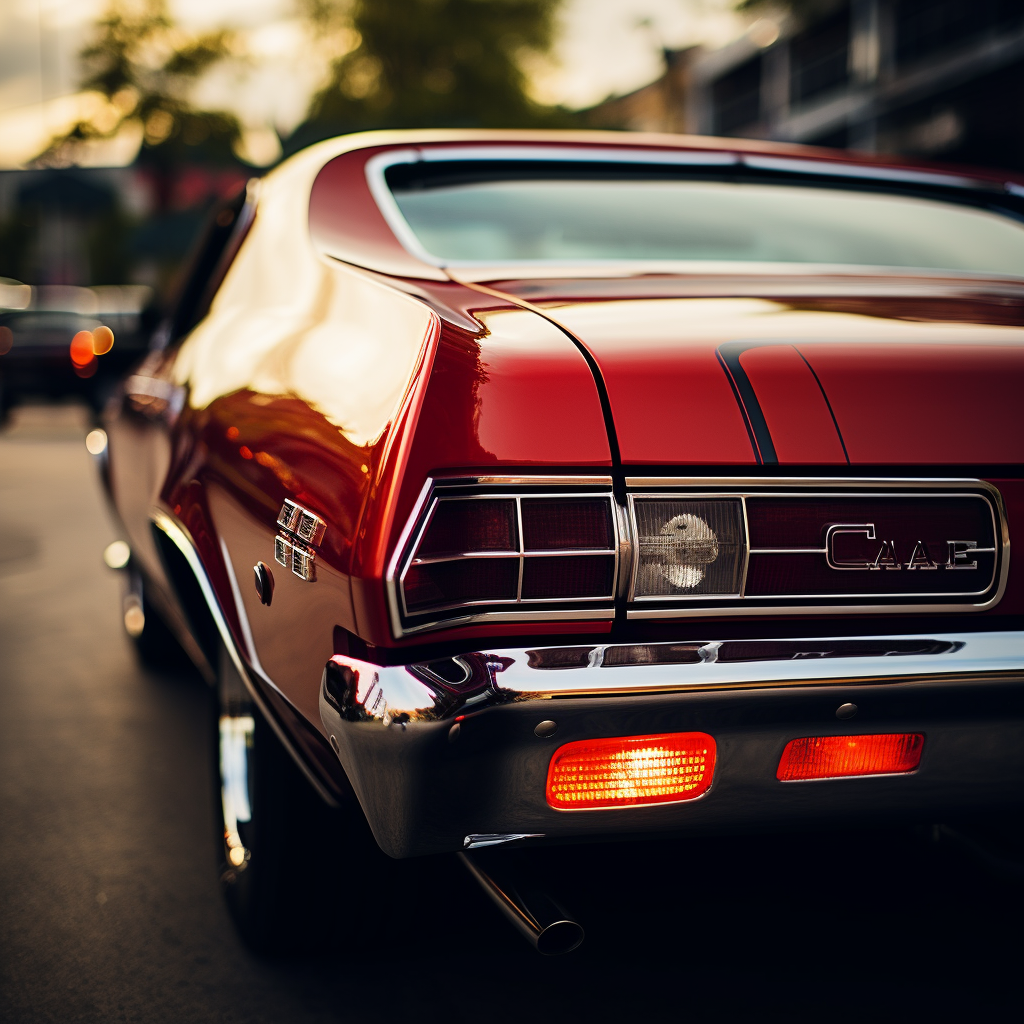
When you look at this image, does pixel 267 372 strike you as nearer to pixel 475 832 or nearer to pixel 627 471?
pixel 627 471

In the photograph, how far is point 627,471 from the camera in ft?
5.29

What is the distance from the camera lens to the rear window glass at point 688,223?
254cm

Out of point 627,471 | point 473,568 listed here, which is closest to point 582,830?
point 473,568

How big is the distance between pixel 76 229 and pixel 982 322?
84821 mm

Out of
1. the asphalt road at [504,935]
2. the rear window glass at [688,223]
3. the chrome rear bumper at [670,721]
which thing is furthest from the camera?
the rear window glass at [688,223]

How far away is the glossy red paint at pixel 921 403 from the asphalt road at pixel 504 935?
1.01 m

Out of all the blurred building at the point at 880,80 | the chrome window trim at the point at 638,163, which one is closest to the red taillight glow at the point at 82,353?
the blurred building at the point at 880,80

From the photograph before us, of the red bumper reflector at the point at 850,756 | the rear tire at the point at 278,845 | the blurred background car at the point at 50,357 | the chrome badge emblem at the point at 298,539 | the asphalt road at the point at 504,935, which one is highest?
the chrome badge emblem at the point at 298,539

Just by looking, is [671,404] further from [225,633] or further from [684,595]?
[225,633]

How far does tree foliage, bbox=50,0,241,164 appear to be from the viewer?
31.8 metres

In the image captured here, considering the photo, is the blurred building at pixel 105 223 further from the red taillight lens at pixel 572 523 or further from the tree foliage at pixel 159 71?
the red taillight lens at pixel 572 523

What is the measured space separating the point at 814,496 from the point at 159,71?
33.8 meters

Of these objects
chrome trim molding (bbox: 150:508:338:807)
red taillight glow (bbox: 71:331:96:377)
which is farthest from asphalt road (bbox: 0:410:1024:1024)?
red taillight glow (bbox: 71:331:96:377)

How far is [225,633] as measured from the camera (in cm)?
216
